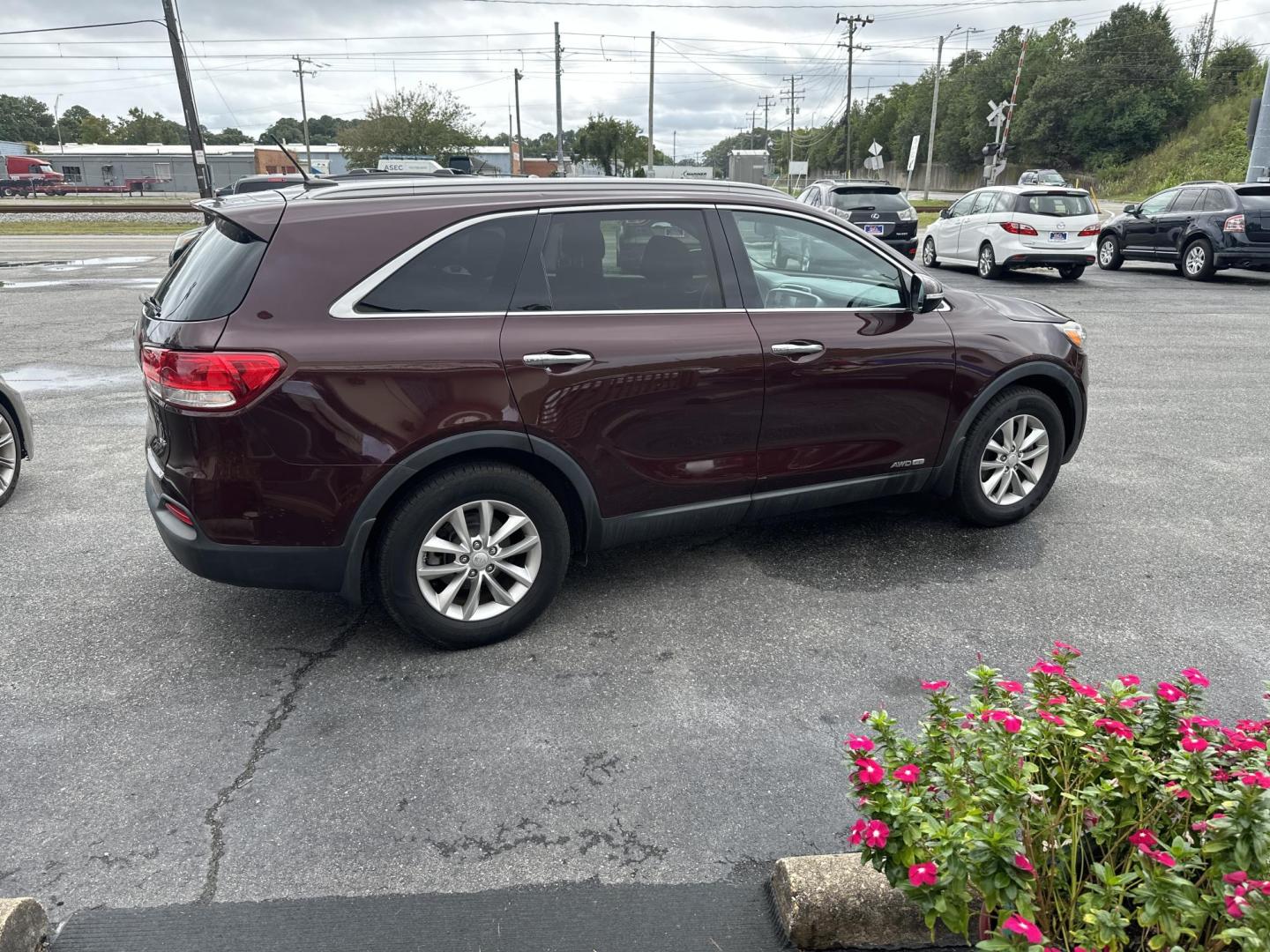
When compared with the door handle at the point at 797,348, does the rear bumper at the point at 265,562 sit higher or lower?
lower

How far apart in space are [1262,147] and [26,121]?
142178 mm

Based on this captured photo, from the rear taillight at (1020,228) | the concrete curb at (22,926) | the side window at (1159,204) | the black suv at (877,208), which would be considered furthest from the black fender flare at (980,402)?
the side window at (1159,204)

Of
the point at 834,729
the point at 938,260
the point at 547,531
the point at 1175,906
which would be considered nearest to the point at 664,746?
the point at 834,729

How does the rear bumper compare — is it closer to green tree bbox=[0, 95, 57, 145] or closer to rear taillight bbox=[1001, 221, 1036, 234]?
rear taillight bbox=[1001, 221, 1036, 234]

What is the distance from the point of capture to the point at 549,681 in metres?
3.65

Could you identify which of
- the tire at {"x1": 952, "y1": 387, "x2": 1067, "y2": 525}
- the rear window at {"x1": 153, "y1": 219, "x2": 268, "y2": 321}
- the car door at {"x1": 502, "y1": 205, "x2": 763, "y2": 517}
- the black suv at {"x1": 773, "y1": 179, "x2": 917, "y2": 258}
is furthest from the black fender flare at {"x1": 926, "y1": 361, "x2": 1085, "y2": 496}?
the black suv at {"x1": 773, "y1": 179, "x2": 917, "y2": 258}

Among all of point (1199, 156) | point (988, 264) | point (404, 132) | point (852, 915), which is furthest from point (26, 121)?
point (852, 915)

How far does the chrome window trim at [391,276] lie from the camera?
Answer: 11.4 ft

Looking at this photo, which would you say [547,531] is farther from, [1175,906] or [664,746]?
[1175,906]

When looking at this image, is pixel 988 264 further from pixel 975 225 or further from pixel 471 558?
pixel 471 558

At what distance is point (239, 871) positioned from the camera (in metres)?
2.63

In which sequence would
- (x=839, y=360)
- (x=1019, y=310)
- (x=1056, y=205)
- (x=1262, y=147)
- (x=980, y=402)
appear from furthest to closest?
(x=1262, y=147) → (x=1056, y=205) → (x=1019, y=310) → (x=980, y=402) → (x=839, y=360)

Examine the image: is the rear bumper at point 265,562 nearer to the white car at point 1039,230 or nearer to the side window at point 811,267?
the side window at point 811,267

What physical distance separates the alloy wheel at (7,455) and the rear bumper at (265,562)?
2.64 metres
